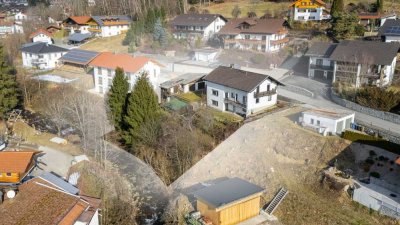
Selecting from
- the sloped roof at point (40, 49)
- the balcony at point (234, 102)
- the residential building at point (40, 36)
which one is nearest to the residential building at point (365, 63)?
the balcony at point (234, 102)

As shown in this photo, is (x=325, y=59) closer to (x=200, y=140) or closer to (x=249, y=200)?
(x=200, y=140)

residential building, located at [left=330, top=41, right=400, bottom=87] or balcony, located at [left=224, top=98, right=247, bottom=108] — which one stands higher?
residential building, located at [left=330, top=41, right=400, bottom=87]

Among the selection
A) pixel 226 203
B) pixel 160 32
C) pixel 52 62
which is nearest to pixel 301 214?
pixel 226 203

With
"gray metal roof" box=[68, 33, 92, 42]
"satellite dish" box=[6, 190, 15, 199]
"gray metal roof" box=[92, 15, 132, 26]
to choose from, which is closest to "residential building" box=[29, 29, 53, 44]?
"gray metal roof" box=[68, 33, 92, 42]

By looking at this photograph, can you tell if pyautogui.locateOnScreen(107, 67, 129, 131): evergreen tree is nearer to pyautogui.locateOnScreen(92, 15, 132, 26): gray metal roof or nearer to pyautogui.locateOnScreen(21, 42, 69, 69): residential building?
pyautogui.locateOnScreen(21, 42, 69, 69): residential building

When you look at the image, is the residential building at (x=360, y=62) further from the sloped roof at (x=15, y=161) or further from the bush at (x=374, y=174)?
the sloped roof at (x=15, y=161)
